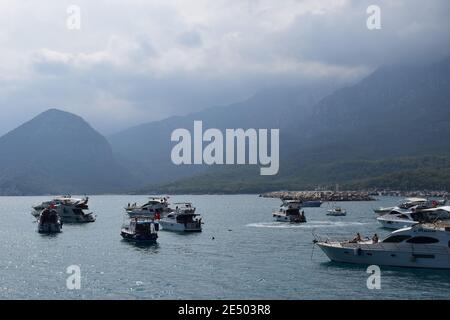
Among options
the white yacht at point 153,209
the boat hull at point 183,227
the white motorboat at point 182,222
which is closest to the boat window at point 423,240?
the boat hull at point 183,227

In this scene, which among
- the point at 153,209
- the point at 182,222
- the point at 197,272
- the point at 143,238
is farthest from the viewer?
the point at 153,209

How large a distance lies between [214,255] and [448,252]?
3213cm

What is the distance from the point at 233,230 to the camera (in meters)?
126

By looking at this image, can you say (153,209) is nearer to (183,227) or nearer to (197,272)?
(183,227)

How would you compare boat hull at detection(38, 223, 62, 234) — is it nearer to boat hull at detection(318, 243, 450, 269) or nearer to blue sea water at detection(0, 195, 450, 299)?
blue sea water at detection(0, 195, 450, 299)

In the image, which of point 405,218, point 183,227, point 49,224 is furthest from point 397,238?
point 49,224

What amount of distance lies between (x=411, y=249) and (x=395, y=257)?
207 centimetres

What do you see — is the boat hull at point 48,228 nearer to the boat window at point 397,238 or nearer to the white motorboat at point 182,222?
the white motorboat at point 182,222

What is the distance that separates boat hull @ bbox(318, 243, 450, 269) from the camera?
66688 millimetres

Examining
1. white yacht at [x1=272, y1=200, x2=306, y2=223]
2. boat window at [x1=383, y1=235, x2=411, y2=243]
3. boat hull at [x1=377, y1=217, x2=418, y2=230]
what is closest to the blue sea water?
boat window at [x1=383, y1=235, x2=411, y2=243]

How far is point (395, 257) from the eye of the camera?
68062 millimetres

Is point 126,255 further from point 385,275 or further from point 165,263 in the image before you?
point 385,275
